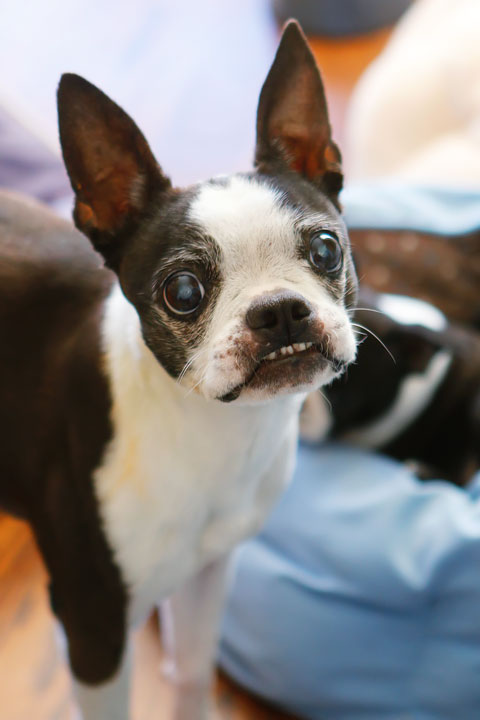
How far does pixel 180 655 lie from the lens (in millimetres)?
1761

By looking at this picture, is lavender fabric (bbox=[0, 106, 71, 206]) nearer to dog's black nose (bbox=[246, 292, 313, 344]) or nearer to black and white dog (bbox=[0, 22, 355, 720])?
black and white dog (bbox=[0, 22, 355, 720])

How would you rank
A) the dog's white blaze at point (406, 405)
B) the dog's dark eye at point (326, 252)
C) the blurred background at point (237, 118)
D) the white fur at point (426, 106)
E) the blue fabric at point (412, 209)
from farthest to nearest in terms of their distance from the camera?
the white fur at point (426, 106) → the blue fabric at point (412, 209) → the dog's white blaze at point (406, 405) → the blurred background at point (237, 118) → the dog's dark eye at point (326, 252)

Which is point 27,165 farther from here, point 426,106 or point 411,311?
point 426,106

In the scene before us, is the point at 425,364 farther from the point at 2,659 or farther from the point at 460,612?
the point at 2,659

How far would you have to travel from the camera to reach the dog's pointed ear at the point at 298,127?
122cm

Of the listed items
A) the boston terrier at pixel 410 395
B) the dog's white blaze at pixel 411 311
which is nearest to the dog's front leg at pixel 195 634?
the boston terrier at pixel 410 395

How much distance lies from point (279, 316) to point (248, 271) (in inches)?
4.2

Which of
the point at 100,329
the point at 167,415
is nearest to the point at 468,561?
the point at 167,415

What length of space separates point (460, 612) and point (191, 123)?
7.97ft

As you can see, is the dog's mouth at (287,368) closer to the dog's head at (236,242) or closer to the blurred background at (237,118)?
the dog's head at (236,242)

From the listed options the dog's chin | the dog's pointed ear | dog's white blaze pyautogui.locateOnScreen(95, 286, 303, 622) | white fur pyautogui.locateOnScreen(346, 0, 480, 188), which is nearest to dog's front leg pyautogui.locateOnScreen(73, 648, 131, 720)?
dog's white blaze pyautogui.locateOnScreen(95, 286, 303, 622)

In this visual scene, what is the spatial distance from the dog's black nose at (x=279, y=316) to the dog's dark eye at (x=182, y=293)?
0.11 meters

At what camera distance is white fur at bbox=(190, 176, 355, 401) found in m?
1.09

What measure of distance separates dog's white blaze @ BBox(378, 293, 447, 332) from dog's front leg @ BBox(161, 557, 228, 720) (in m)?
0.95
